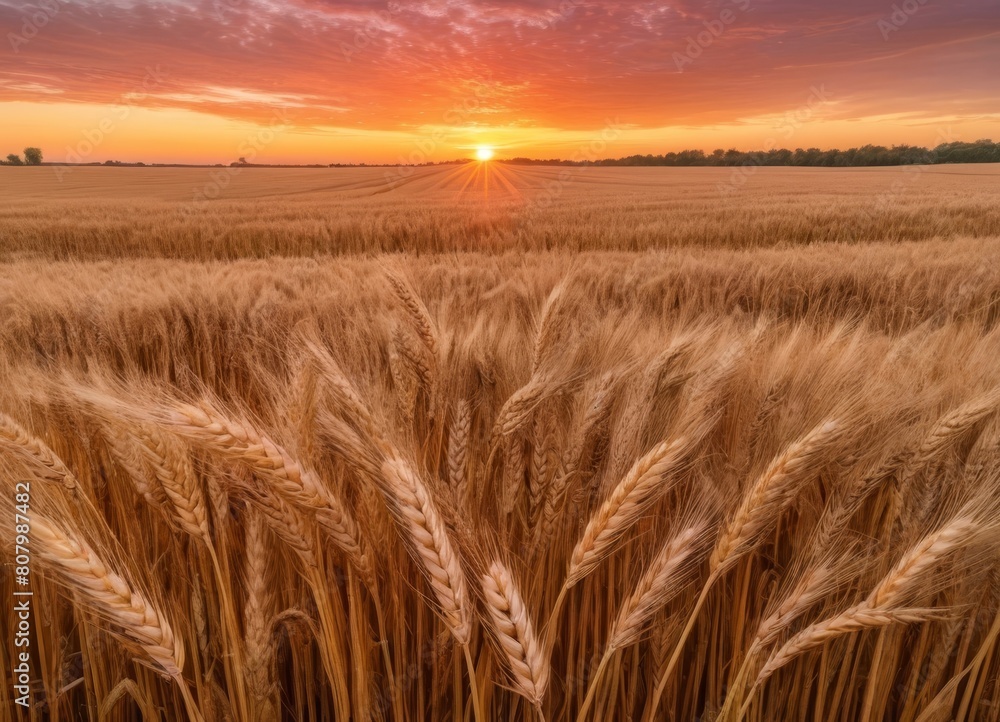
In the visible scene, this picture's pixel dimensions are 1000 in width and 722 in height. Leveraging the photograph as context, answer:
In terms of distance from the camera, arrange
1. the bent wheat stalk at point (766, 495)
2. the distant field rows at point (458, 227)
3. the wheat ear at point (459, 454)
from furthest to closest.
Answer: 1. the distant field rows at point (458, 227)
2. the wheat ear at point (459, 454)
3. the bent wheat stalk at point (766, 495)

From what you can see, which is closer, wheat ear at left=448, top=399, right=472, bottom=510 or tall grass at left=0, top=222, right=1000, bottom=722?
tall grass at left=0, top=222, right=1000, bottom=722

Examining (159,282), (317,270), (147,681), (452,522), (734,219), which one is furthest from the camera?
(734,219)

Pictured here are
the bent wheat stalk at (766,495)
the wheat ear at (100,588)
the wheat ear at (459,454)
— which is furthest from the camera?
the wheat ear at (459,454)

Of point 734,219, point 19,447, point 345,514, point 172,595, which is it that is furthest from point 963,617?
point 734,219

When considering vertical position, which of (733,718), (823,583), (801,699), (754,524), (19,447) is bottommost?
(801,699)

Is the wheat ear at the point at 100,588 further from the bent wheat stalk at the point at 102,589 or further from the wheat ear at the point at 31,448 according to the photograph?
the wheat ear at the point at 31,448

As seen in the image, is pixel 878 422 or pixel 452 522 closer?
pixel 452 522

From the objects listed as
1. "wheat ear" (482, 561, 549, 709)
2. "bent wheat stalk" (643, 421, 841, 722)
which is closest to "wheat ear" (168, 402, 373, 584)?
"wheat ear" (482, 561, 549, 709)

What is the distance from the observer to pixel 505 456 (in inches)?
42.0

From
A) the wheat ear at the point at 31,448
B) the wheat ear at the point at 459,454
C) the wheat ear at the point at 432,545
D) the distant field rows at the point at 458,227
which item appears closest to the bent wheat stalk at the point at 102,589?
the wheat ear at the point at 31,448

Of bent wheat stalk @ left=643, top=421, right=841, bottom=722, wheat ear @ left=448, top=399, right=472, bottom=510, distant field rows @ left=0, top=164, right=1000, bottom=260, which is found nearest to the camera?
bent wheat stalk @ left=643, top=421, right=841, bottom=722

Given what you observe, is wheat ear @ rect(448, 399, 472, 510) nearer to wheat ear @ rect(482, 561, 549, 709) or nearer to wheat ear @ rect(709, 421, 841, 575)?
wheat ear @ rect(482, 561, 549, 709)

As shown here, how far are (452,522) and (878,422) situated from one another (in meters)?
0.82

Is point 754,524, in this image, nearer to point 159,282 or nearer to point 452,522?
point 452,522
